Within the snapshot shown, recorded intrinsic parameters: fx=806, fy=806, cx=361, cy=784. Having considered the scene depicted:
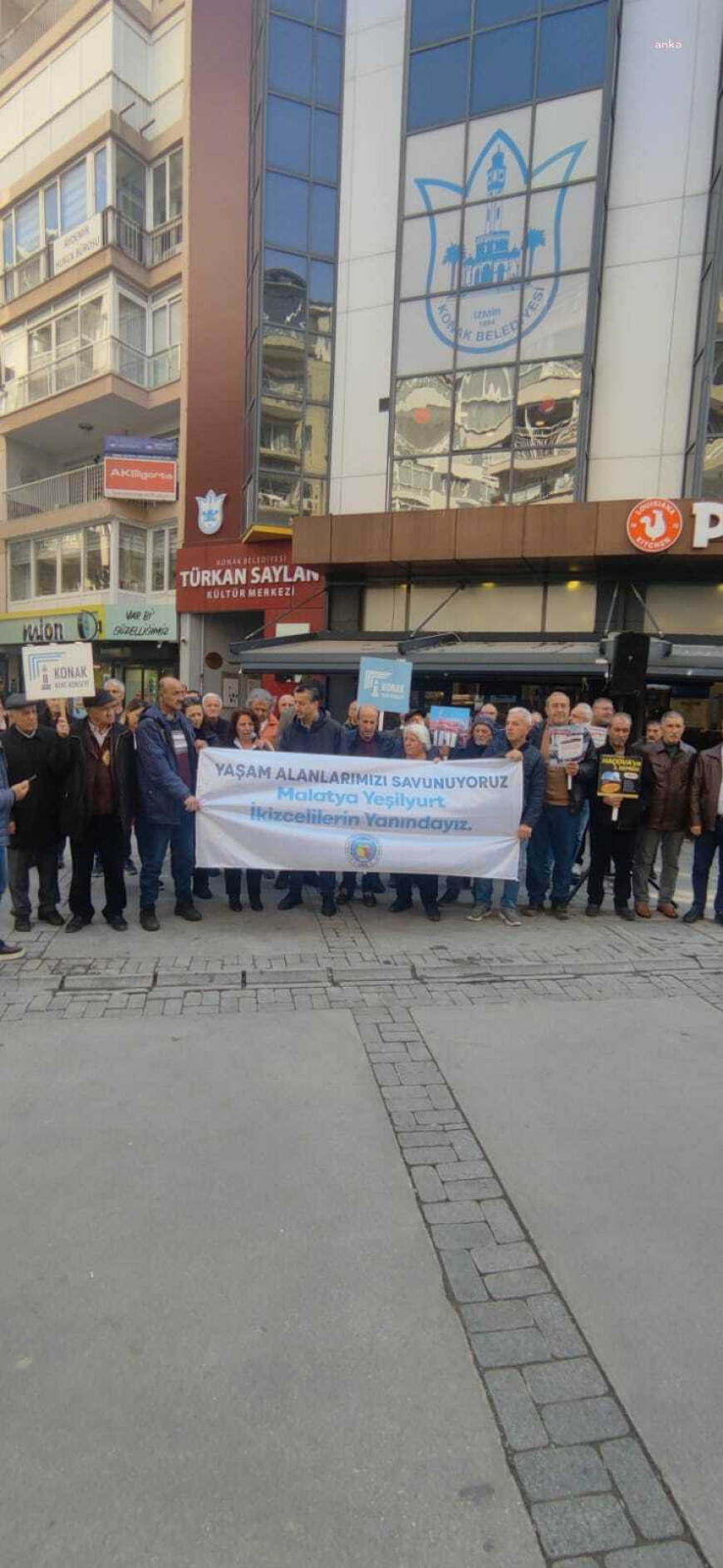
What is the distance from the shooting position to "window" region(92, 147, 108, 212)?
903 inches

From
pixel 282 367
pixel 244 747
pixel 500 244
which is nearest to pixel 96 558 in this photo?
pixel 282 367

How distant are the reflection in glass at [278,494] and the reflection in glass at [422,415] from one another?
3180 millimetres

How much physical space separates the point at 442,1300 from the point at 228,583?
66.0 ft

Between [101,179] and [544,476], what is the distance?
17.4 m

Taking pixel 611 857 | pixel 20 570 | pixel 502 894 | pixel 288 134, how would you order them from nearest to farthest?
1. pixel 502 894
2. pixel 611 857
3. pixel 288 134
4. pixel 20 570

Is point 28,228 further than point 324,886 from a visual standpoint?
Yes

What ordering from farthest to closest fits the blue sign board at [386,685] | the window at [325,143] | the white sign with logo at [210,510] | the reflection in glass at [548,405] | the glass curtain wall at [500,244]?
1. the white sign with logo at [210,510]
2. the window at [325,143]
3. the reflection in glass at [548,405]
4. the glass curtain wall at [500,244]
5. the blue sign board at [386,685]

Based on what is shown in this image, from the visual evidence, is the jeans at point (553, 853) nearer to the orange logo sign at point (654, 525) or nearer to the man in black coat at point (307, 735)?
the man in black coat at point (307, 735)

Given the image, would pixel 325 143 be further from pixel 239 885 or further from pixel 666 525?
pixel 239 885

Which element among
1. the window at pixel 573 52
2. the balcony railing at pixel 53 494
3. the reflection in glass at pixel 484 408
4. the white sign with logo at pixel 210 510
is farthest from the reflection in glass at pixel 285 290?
the balcony railing at pixel 53 494

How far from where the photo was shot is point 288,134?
18406 mm

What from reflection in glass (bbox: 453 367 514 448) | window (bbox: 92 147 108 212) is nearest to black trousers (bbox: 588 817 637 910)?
reflection in glass (bbox: 453 367 514 448)

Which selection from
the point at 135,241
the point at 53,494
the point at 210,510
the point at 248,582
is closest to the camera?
the point at 248,582

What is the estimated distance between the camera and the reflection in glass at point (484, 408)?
16266 mm
